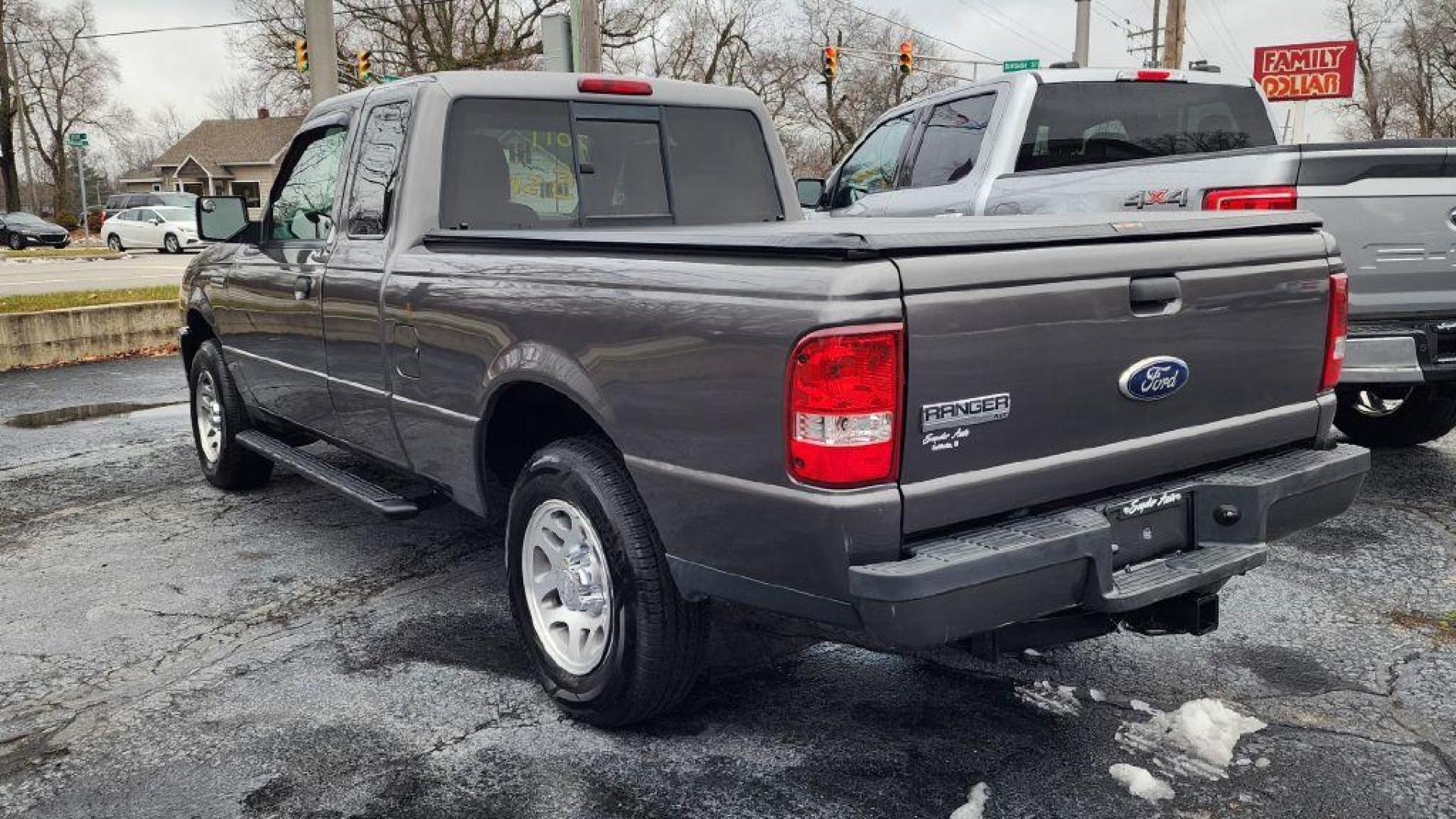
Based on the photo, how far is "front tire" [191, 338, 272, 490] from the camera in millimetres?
5934

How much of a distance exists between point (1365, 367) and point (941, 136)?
3213 millimetres

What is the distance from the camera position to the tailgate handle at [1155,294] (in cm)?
289

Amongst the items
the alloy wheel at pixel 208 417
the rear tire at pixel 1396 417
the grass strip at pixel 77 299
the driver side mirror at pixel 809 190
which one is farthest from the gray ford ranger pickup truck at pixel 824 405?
the grass strip at pixel 77 299

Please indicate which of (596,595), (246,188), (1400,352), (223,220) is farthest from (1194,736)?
(246,188)

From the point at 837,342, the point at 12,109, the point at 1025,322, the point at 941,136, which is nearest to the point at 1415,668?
the point at 1025,322

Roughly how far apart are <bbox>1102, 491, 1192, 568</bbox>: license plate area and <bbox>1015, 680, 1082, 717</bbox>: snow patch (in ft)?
2.15

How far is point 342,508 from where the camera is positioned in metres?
5.91

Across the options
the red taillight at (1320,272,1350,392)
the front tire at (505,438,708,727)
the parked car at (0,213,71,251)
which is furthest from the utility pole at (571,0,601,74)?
the parked car at (0,213,71,251)

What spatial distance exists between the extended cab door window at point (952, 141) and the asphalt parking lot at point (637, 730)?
9.98ft

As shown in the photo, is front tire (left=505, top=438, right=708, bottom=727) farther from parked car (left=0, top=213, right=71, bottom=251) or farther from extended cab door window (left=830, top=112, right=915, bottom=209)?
parked car (left=0, top=213, right=71, bottom=251)

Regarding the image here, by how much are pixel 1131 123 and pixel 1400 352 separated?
2.61m

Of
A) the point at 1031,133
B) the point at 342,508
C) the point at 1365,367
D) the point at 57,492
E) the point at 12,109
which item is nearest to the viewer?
the point at 1365,367

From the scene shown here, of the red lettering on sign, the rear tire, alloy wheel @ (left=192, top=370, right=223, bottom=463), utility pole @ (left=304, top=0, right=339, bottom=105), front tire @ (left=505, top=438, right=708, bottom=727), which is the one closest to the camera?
front tire @ (left=505, top=438, right=708, bottom=727)

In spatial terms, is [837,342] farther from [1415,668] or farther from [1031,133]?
[1031,133]
